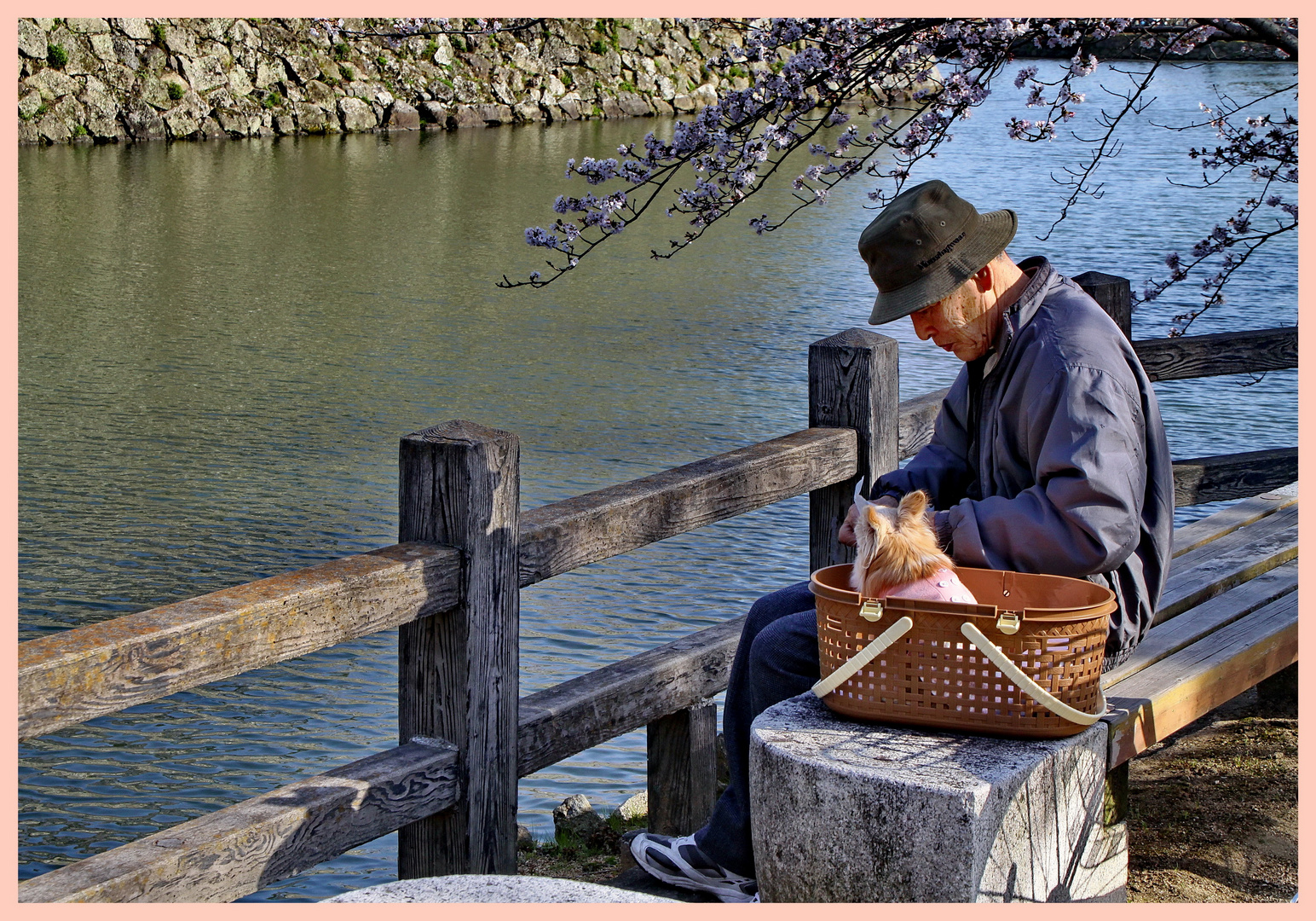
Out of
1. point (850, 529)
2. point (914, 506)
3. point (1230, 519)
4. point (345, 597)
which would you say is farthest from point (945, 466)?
point (1230, 519)

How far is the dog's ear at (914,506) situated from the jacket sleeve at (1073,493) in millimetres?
153

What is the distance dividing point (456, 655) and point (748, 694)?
579mm

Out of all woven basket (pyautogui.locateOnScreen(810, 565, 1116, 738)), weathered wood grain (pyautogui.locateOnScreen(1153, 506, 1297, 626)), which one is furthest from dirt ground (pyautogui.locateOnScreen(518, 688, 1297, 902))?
woven basket (pyautogui.locateOnScreen(810, 565, 1116, 738))

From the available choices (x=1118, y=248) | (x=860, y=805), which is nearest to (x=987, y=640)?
(x=860, y=805)

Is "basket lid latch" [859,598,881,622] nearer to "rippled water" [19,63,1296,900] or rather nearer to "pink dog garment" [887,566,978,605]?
"pink dog garment" [887,566,978,605]

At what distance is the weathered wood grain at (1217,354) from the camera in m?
4.91

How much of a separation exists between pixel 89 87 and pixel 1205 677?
78.2 feet

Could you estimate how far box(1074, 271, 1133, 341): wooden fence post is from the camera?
183 inches

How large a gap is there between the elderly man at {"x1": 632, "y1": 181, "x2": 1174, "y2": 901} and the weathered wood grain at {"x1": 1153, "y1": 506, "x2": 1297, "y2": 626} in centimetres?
80

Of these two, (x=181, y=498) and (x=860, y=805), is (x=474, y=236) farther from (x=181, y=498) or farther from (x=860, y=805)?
(x=860, y=805)

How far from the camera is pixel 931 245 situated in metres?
2.82

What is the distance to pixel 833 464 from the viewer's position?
3732 millimetres

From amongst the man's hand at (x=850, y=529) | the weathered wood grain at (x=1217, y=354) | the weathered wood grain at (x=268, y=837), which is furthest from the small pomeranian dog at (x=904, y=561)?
the weathered wood grain at (x=1217, y=354)

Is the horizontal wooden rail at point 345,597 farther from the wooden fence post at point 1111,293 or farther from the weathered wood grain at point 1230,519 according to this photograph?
the wooden fence post at point 1111,293
